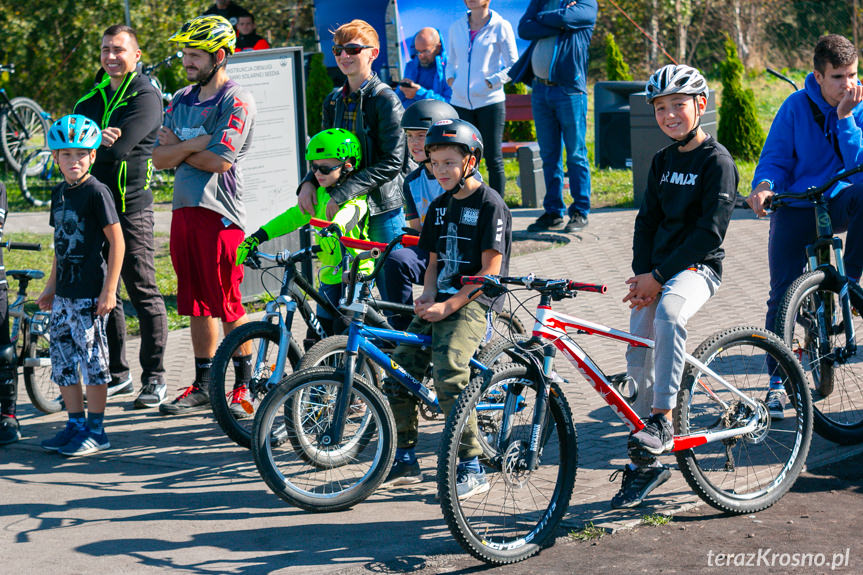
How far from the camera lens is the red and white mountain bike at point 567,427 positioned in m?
4.72

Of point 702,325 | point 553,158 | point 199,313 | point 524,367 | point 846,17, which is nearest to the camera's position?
point 524,367

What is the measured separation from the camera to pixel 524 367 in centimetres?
481

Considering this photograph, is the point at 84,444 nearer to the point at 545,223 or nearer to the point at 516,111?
the point at 545,223

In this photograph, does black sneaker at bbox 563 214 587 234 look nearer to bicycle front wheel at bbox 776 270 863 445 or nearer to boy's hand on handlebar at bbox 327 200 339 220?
bicycle front wheel at bbox 776 270 863 445

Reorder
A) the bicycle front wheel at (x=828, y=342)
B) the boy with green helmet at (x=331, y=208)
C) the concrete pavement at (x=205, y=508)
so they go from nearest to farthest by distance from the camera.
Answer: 1. the concrete pavement at (x=205, y=508)
2. the bicycle front wheel at (x=828, y=342)
3. the boy with green helmet at (x=331, y=208)

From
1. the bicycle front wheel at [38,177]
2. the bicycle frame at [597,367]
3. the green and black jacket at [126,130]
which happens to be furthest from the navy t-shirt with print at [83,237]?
the bicycle front wheel at [38,177]

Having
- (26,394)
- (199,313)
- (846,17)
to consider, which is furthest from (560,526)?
(846,17)

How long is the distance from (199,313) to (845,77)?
393cm

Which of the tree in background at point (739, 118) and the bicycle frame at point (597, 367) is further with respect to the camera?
the tree in background at point (739, 118)

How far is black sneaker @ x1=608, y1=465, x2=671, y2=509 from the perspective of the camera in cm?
521

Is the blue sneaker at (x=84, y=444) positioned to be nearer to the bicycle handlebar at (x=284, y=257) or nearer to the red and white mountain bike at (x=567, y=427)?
the bicycle handlebar at (x=284, y=257)

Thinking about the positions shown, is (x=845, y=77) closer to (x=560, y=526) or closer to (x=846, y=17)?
(x=560, y=526)

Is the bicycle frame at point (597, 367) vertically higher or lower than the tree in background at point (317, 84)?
lower

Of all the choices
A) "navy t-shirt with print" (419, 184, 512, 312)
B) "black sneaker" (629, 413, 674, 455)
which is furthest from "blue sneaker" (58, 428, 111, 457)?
"black sneaker" (629, 413, 674, 455)
